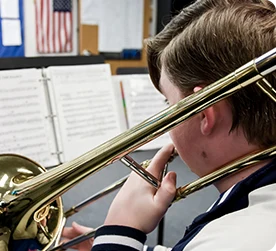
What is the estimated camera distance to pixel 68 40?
3777mm

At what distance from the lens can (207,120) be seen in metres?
0.63

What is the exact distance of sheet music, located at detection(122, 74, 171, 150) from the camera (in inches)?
53.9

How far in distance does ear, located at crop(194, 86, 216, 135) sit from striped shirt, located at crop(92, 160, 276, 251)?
0.09m

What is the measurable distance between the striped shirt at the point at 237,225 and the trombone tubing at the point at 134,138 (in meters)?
0.11

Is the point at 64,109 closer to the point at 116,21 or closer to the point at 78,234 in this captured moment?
the point at 78,234

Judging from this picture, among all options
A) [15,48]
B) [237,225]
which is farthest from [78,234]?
[15,48]

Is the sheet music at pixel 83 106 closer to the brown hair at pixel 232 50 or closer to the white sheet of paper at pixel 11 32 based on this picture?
the brown hair at pixel 232 50

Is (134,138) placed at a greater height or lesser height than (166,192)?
greater

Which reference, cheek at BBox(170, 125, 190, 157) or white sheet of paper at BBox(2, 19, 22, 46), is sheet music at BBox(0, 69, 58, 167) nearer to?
cheek at BBox(170, 125, 190, 157)

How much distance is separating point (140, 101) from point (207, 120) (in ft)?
2.53

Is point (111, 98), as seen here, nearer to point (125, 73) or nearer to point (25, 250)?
point (125, 73)

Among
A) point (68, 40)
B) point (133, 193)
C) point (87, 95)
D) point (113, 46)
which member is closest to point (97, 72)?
point (87, 95)

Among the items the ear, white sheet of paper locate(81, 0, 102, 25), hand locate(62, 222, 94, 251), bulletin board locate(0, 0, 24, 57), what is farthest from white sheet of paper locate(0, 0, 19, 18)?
the ear

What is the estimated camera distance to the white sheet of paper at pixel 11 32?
3.30 meters
